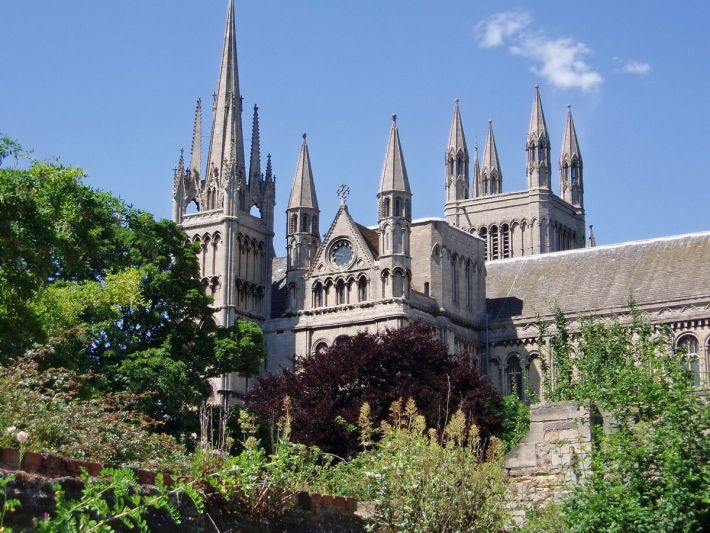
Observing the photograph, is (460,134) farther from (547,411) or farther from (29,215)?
(547,411)

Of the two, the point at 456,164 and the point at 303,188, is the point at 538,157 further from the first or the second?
the point at 303,188

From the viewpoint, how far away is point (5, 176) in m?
29.2

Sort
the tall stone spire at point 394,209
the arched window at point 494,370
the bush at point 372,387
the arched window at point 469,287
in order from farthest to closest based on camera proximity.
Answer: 1. the arched window at point 469,287
2. the arched window at point 494,370
3. the tall stone spire at point 394,209
4. the bush at point 372,387

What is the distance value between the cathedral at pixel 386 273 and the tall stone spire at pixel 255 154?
0.06 meters

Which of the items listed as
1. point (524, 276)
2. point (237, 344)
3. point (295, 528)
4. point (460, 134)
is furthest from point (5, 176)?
point (460, 134)

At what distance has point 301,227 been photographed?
67.4 m

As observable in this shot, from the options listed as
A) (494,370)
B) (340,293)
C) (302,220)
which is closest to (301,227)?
(302,220)

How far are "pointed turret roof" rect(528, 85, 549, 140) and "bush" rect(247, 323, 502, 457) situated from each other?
45.2 meters

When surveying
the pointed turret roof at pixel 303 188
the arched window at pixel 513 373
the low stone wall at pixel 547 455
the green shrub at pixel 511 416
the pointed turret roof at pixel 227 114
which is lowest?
the low stone wall at pixel 547 455

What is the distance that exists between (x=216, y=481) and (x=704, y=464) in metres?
5.22

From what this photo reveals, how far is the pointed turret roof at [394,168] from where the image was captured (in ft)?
211

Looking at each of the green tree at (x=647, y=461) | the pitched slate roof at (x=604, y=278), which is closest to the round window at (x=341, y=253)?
the pitched slate roof at (x=604, y=278)

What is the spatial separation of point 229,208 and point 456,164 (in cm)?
2896

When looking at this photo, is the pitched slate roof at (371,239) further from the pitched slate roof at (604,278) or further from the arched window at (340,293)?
the pitched slate roof at (604,278)
